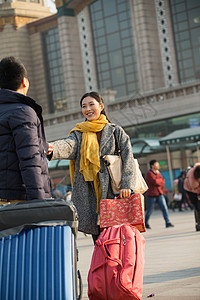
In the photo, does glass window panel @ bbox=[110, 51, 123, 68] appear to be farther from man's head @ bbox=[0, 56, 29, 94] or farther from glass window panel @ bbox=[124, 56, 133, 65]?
man's head @ bbox=[0, 56, 29, 94]

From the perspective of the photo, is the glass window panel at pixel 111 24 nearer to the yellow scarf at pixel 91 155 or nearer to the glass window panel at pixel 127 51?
the glass window panel at pixel 127 51

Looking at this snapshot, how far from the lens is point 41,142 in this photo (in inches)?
156

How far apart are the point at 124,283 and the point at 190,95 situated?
37812 millimetres

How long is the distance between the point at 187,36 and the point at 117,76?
351 inches

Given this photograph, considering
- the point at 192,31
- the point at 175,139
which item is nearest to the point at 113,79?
the point at 192,31

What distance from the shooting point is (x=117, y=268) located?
12.8 feet

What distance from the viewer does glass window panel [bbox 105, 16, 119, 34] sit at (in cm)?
5462

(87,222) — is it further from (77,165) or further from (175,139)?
(175,139)

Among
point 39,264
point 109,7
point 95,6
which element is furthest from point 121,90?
point 39,264

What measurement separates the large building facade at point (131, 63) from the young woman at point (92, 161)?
36.0 meters

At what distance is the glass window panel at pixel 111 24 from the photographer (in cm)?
5462

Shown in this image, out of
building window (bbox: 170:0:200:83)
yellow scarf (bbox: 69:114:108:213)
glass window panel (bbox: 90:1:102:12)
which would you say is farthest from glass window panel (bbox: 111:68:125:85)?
yellow scarf (bbox: 69:114:108:213)

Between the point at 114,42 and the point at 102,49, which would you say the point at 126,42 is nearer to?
the point at 114,42

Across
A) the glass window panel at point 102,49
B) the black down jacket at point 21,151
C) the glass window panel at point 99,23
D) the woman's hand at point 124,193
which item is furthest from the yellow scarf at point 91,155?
the glass window panel at point 99,23
